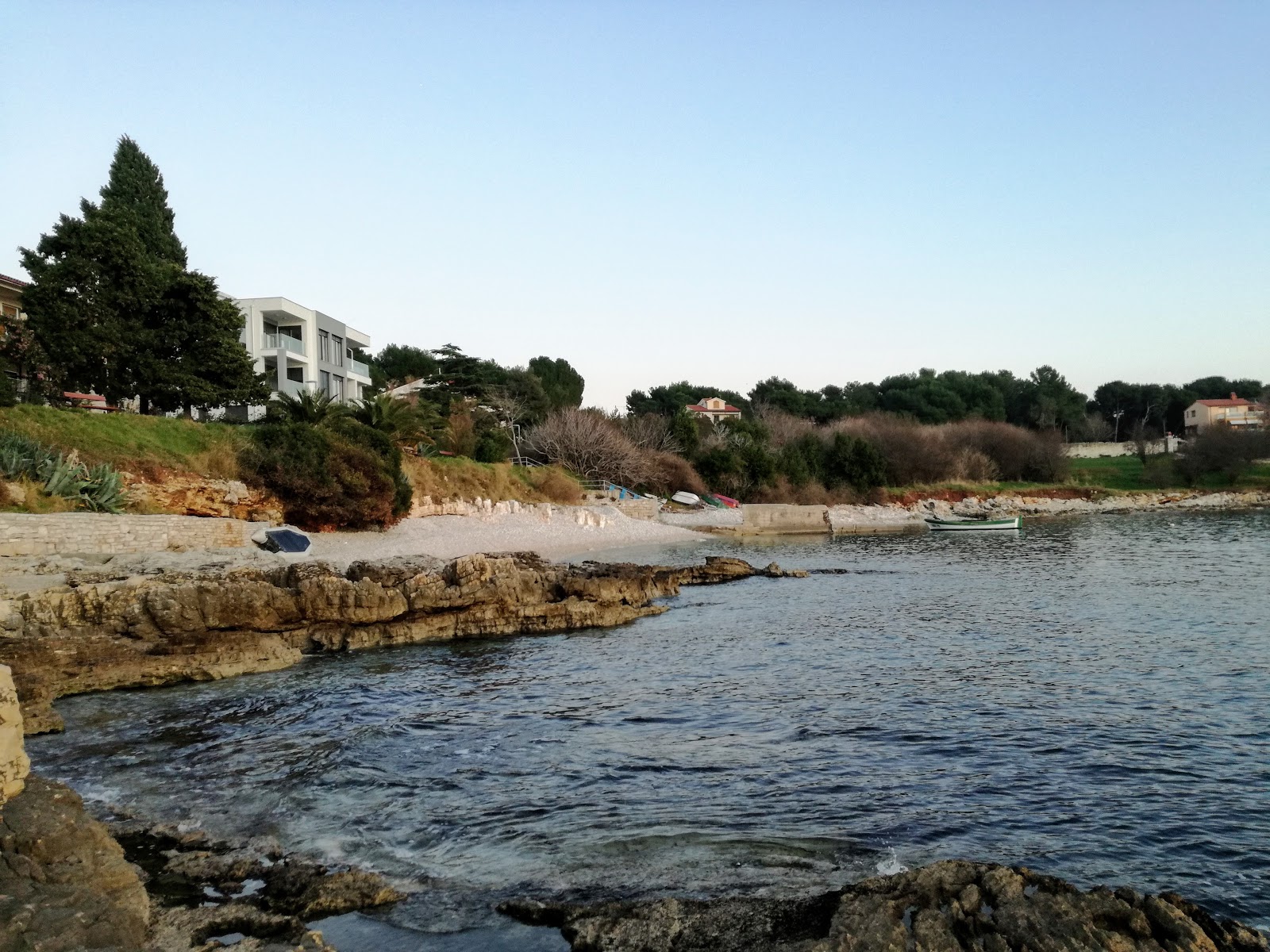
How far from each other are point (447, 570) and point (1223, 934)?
16.1 m

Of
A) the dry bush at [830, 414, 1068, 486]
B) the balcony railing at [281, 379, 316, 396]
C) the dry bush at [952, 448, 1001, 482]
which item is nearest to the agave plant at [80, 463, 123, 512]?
the balcony railing at [281, 379, 316, 396]

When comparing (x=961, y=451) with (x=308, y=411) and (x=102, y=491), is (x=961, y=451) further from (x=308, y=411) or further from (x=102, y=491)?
(x=102, y=491)

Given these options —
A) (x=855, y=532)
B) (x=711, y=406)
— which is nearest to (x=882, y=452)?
(x=855, y=532)

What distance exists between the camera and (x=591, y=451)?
174 ft

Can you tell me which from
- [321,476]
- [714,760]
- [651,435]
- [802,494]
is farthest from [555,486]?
[714,760]

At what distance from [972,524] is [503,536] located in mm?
31017

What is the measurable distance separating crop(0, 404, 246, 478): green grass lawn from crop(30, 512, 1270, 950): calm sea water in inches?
591

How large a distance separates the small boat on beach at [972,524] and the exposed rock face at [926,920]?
165ft

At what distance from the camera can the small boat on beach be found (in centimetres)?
5250

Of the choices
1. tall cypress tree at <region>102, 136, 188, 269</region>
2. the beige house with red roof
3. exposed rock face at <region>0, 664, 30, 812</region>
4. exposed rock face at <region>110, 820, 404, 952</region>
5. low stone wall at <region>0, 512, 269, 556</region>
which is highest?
tall cypress tree at <region>102, 136, 188, 269</region>

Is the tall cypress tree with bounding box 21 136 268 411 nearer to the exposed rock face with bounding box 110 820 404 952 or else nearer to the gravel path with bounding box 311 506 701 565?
the gravel path with bounding box 311 506 701 565

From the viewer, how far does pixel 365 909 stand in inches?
241

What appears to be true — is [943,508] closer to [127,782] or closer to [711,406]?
[711,406]

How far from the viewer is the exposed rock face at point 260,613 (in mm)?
12797
